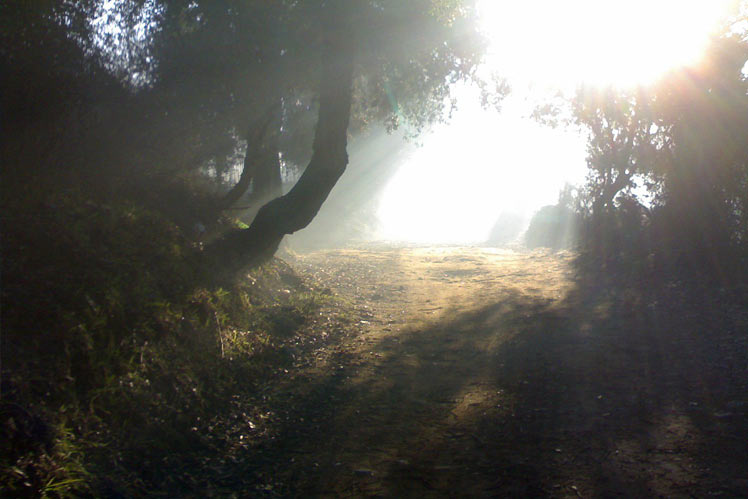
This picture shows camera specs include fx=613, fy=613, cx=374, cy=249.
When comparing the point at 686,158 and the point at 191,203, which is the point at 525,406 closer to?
the point at 191,203

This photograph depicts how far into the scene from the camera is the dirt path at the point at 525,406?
4.38 m

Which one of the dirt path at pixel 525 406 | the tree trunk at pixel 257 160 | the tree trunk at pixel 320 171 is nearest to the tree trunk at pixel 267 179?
the tree trunk at pixel 257 160

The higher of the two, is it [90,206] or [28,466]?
[90,206]

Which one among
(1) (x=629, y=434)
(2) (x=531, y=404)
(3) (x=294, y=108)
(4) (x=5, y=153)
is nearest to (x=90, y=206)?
(4) (x=5, y=153)

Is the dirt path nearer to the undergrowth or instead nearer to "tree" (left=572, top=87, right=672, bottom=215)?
the undergrowth

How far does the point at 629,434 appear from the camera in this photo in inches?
199

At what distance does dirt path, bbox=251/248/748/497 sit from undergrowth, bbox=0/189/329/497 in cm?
79

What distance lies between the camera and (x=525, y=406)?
5.88 m

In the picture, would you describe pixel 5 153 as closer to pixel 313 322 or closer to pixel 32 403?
pixel 32 403

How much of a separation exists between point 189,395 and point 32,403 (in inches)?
62.7

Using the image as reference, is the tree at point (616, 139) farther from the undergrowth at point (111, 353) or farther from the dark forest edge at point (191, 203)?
the undergrowth at point (111, 353)

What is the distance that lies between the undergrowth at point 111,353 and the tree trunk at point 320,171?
107 inches

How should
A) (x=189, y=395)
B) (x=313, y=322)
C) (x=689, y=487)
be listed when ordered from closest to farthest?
1. (x=689, y=487)
2. (x=189, y=395)
3. (x=313, y=322)

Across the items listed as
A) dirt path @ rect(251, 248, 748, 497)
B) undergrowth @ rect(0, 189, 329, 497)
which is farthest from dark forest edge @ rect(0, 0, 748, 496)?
dirt path @ rect(251, 248, 748, 497)
